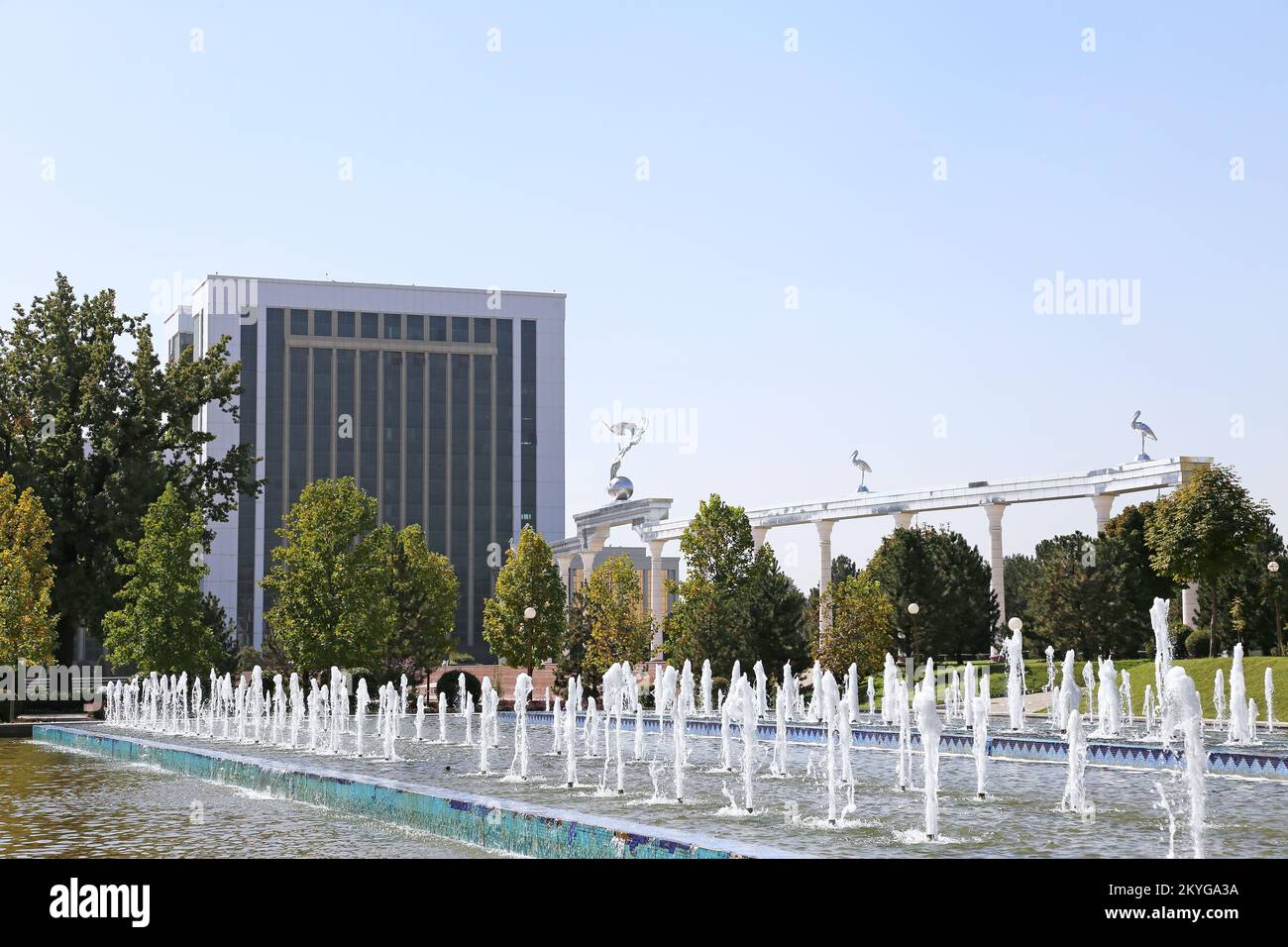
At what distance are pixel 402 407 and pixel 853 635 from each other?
56.0 meters

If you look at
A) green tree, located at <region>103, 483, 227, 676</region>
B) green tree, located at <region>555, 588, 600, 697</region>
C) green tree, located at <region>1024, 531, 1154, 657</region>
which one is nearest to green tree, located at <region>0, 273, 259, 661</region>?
green tree, located at <region>103, 483, 227, 676</region>

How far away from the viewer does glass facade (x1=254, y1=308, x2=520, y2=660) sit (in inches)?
3612

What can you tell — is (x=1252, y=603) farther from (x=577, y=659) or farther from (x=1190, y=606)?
(x=577, y=659)

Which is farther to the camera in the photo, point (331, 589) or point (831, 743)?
point (331, 589)

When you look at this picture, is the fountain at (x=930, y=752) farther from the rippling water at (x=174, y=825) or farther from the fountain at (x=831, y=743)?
the rippling water at (x=174, y=825)

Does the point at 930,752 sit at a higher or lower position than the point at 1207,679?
higher

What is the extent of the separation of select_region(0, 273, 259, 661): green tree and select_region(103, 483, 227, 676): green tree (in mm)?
2100

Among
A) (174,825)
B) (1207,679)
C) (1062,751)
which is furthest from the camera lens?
(1207,679)

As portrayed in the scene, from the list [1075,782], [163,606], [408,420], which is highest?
[408,420]

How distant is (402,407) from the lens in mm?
94125

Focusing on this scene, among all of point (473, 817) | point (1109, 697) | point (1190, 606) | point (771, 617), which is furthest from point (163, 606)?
point (1190, 606)

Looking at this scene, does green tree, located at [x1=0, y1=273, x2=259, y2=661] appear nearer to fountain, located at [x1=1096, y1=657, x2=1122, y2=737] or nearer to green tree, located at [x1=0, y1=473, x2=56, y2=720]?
green tree, located at [x1=0, y1=473, x2=56, y2=720]
